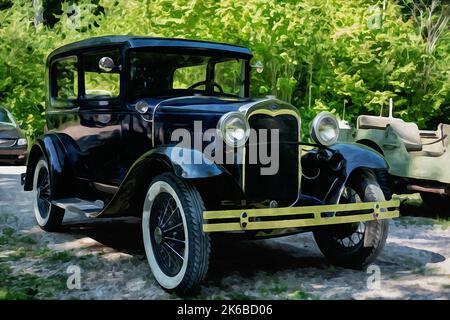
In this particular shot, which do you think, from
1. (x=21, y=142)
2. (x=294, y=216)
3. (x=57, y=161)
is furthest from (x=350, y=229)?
(x=21, y=142)

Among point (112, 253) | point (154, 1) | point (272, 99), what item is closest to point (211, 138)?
point (272, 99)

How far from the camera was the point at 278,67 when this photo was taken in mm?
11945

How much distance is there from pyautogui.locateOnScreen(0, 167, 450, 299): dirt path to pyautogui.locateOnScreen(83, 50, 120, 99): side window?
141 centimetres

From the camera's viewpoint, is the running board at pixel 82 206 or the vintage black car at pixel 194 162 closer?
the vintage black car at pixel 194 162

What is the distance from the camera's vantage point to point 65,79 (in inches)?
247

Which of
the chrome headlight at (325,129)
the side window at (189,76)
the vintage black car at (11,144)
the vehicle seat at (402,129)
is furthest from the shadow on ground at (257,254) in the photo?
the vintage black car at (11,144)

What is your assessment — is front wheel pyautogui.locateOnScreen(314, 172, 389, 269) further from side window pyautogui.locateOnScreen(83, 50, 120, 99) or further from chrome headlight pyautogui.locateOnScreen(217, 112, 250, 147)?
side window pyautogui.locateOnScreen(83, 50, 120, 99)

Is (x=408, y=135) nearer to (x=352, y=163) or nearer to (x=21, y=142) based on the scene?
(x=352, y=163)

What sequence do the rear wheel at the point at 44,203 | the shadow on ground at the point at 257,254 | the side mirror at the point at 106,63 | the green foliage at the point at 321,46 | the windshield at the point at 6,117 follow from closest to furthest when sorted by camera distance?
the shadow on ground at the point at 257,254
the side mirror at the point at 106,63
the rear wheel at the point at 44,203
the green foliage at the point at 321,46
the windshield at the point at 6,117

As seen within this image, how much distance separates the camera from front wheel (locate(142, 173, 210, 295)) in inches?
153

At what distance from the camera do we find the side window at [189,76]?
Answer: 549 cm

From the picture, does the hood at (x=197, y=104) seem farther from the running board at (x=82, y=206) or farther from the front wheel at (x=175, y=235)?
the running board at (x=82, y=206)

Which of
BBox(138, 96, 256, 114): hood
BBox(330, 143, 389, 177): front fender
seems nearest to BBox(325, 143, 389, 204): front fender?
BBox(330, 143, 389, 177): front fender

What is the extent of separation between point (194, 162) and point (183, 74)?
1.71 metres
